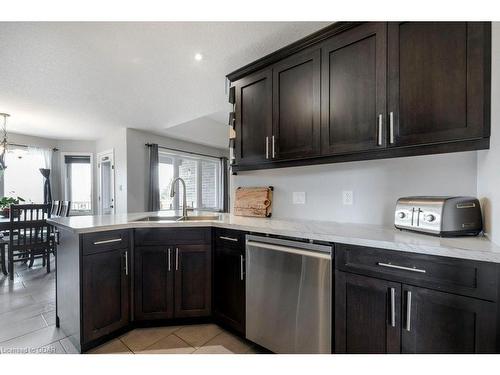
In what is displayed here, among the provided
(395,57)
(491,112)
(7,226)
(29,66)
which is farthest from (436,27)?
(7,226)

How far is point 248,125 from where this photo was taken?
2154mm

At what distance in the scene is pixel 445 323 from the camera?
1.02 metres

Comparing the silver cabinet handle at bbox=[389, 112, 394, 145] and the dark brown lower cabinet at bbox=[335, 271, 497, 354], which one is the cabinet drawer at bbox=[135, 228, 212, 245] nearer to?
the dark brown lower cabinet at bbox=[335, 271, 497, 354]

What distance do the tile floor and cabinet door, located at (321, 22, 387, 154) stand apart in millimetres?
1651

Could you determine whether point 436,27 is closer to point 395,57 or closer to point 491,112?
point 395,57

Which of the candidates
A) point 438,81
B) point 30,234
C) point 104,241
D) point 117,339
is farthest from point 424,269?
point 30,234

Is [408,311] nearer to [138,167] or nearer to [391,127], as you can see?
[391,127]

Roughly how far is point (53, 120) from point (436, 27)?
5353 millimetres

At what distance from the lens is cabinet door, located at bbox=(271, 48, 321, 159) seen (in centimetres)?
172

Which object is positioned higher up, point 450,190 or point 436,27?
point 436,27

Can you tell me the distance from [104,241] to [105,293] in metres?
0.39
